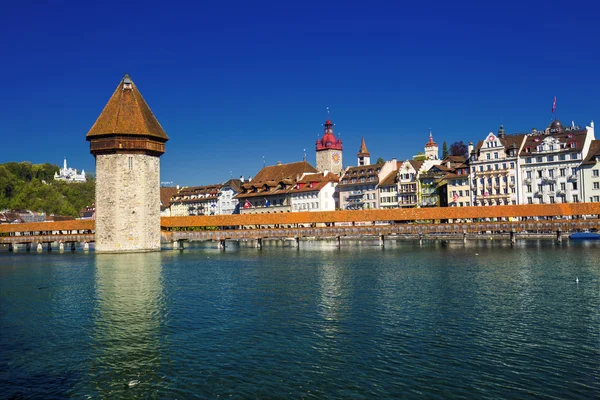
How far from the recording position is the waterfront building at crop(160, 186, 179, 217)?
121350 mm

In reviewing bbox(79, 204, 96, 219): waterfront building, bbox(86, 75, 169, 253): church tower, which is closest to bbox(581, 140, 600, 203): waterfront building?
bbox(86, 75, 169, 253): church tower

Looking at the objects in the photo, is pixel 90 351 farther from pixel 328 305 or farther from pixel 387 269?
pixel 387 269

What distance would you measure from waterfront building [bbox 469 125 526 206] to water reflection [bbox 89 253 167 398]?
51.0m

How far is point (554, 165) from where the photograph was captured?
67625 millimetres

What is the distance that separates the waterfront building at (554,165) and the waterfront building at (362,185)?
2117 cm

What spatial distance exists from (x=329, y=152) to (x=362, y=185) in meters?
21.3

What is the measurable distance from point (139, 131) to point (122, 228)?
8.09m

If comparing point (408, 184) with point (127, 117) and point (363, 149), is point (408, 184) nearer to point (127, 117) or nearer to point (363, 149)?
point (363, 149)

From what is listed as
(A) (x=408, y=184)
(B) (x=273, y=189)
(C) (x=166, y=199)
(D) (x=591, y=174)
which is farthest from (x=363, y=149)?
(D) (x=591, y=174)

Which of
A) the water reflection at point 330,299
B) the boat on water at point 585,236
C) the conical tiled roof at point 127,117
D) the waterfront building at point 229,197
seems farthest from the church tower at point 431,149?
the water reflection at point 330,299

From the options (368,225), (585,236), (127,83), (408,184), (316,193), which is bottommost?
(585,236)

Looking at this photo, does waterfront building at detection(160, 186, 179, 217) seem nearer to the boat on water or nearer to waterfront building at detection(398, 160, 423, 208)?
waterfront building at detection(398, 160, 423, 208)

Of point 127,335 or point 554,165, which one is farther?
point 554,165

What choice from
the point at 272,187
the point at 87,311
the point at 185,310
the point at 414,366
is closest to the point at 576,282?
the point at 414,366
